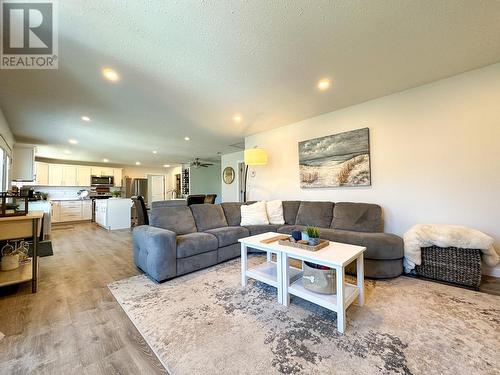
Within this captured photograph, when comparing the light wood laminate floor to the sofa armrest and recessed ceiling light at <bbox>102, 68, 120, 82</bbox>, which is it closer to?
the sofa armrest

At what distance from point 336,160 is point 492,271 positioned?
7.52ft

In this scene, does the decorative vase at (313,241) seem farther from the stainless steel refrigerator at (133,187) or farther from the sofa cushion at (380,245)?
the stainless steel refrigerator at (133,187)

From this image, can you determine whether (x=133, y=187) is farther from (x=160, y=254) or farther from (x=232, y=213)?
(x=160, y=254)

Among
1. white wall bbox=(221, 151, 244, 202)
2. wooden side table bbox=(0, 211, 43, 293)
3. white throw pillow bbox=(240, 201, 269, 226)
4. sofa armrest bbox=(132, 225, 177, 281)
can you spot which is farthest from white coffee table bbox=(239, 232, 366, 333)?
white wall bbox=(221, 151, 244, 202)

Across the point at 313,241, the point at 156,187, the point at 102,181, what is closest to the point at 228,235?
the point at 313,241

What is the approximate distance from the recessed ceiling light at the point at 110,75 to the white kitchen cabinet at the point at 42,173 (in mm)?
6930

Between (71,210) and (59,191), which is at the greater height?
(59,191)

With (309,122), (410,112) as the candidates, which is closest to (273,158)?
(309,122)

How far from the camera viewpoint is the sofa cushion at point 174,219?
2930 millimetres

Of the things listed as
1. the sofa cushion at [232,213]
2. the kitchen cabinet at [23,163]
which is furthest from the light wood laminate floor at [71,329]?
the kitchen cabinet at [23,163]

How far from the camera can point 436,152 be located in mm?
2689

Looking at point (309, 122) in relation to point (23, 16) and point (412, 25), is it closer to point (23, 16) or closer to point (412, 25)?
point (412, 25)

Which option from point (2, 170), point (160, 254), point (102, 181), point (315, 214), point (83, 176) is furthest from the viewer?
point (102, 181)

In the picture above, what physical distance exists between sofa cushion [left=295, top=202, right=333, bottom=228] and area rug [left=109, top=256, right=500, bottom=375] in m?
1.19
